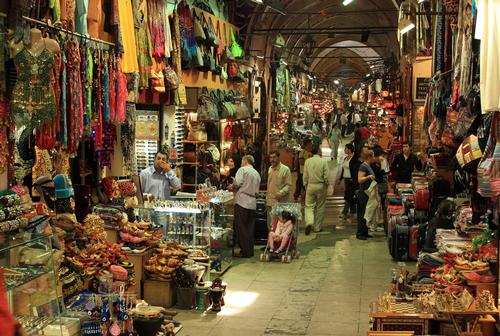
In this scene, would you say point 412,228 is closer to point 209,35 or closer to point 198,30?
point 198,30

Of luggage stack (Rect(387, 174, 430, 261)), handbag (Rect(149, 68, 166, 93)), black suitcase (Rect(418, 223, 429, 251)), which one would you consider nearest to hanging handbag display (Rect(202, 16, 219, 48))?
handbag (Rect(149, 68, 166, 93))

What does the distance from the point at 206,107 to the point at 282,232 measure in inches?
130

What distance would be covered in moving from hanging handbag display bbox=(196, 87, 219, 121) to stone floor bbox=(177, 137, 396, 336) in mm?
2750

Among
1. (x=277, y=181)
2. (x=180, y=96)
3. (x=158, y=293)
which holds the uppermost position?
(x=180, y=96)

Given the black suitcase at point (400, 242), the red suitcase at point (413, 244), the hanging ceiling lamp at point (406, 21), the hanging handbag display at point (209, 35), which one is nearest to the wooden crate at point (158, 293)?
the black suitcase at point (400, 242)

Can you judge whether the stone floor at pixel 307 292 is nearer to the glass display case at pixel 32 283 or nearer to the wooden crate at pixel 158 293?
the wooden crate at pixel 158 293

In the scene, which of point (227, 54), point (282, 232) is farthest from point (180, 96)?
point (227, 54)

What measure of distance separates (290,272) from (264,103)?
12.3 m

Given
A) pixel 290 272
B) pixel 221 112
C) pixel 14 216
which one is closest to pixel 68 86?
pixel 14 216

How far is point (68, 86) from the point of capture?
653cm

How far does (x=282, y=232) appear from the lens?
10570 mm

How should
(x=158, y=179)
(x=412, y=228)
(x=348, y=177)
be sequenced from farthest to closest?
(x=348, y=177), (x=412, y=228), (x=158, y=179)

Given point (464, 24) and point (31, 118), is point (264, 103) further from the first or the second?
point (31, 118)

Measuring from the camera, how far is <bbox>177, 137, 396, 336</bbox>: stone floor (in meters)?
7.32
